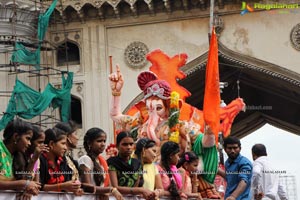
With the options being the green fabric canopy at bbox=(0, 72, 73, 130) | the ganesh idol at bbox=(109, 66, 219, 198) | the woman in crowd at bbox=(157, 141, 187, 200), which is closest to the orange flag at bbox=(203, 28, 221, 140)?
the ganesh idol at bbox=(109, 66, 219, 198)

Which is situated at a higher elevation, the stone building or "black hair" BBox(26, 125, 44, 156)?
the stone building

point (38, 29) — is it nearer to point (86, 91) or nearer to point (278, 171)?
point (86, 91)

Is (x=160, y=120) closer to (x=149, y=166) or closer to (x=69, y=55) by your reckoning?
(x=149, y=166)

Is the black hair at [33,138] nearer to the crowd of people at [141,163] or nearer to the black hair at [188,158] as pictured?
the crowd of people at [141,163]

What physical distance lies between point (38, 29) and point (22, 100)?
1.79m

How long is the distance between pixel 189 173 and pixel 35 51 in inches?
486

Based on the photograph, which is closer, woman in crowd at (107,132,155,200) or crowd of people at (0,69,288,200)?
crowd of people at (0,69,288,200)

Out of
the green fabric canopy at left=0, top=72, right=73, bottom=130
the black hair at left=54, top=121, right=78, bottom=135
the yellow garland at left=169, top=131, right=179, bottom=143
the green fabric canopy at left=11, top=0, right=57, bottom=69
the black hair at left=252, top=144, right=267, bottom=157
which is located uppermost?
the green fabric canopy at left=11, top=0, right=57, bottom=69

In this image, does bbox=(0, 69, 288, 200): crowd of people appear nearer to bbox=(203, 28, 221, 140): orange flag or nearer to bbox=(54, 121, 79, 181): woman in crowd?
bbox=(54, 121, 79, 181): woman in crowd

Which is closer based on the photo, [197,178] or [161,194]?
[161,194]

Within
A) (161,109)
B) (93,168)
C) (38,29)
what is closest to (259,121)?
(38,29)

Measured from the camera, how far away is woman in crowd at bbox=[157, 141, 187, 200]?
28.7 feet

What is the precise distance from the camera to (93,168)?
26.2 feet

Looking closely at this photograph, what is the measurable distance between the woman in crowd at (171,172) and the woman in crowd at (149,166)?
0.13m
